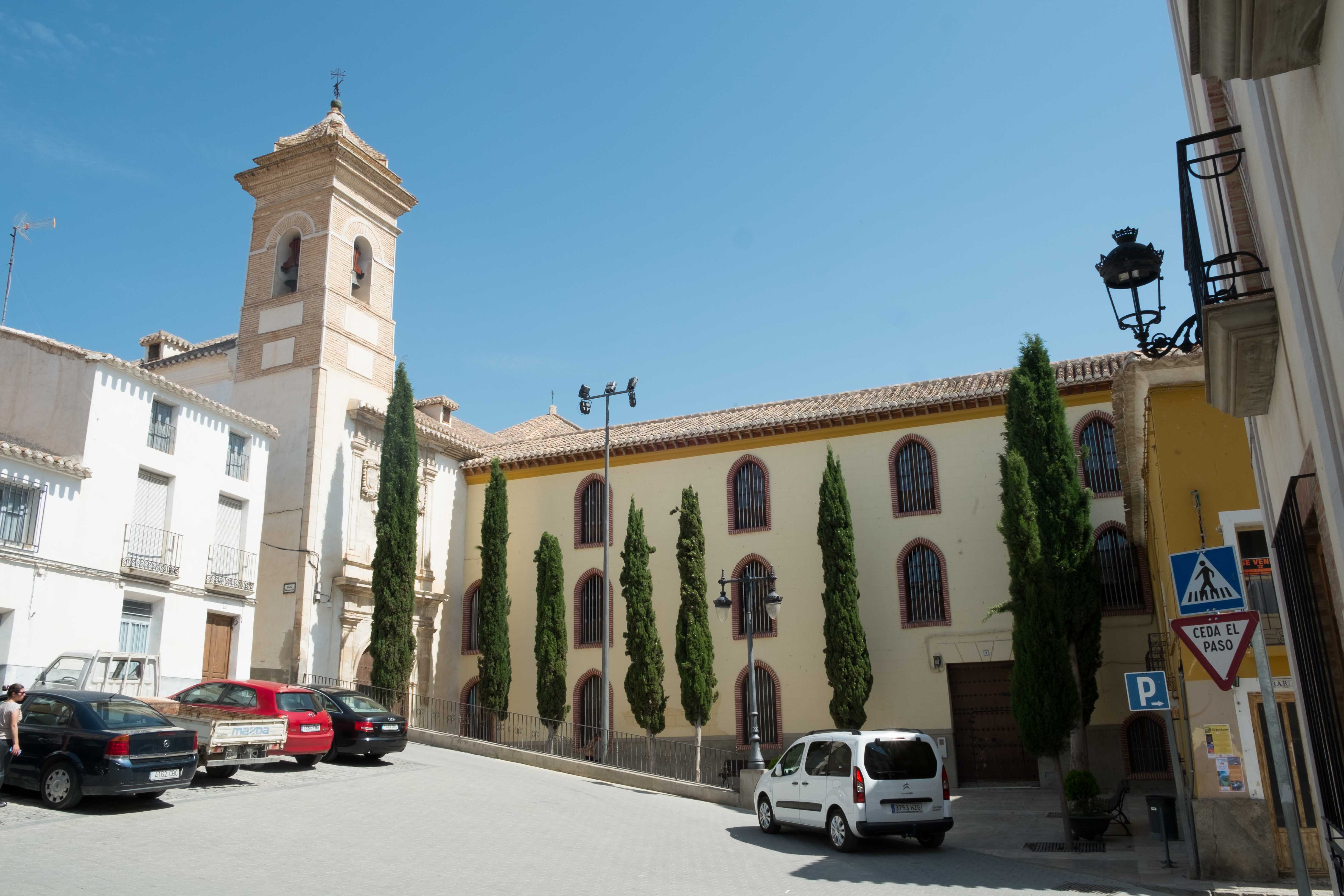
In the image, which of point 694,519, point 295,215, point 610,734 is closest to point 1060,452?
point 694,519

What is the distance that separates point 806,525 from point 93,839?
20187 millimetres

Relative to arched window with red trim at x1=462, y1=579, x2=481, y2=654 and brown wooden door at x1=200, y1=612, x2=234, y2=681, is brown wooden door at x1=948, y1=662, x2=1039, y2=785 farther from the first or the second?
brown wooden door at x1=200, y1=612, x2=234, y2=681

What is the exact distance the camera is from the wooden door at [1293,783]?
11.7 meters

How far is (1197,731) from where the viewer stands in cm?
1281

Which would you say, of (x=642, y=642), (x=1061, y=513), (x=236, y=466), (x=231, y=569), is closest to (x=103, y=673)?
(x=231, y=569)

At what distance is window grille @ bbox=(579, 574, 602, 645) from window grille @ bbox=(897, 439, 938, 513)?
9282 mm

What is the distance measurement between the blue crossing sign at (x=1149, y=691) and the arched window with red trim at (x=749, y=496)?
57.9 ft

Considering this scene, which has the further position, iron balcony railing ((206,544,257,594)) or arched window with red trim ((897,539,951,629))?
arched window with red trim ((897,539,951,629))

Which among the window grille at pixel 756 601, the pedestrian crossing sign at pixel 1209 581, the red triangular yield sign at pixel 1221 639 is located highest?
the window grille at pixel 756 601

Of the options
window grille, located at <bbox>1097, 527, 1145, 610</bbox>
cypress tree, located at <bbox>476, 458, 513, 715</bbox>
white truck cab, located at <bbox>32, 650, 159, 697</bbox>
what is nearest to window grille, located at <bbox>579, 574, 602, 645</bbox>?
cypress tree, located at <bbox>476, 458, 513, 715</bbox>

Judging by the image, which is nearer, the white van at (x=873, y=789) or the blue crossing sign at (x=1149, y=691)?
the blue crossing sign at (x=1149, y=691)

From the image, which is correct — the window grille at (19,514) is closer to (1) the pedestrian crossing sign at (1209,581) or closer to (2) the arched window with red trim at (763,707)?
(2) the arched window with red trim at (763,707)

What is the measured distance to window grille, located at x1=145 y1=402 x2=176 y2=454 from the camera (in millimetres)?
22547

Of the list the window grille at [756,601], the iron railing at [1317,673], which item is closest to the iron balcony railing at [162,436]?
the window grille at [756,601]
